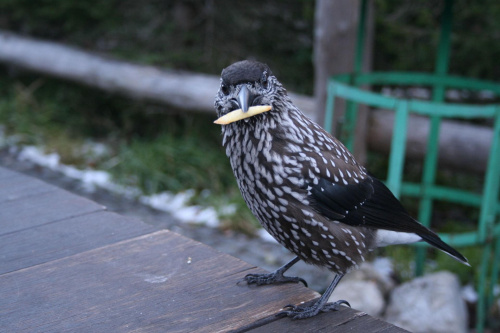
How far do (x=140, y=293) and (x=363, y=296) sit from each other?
249 centimetres

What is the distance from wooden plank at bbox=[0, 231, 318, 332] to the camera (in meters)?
1.66

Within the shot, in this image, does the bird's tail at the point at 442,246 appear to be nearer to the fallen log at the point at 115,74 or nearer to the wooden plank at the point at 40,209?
the wooden plank at the point at 40,209

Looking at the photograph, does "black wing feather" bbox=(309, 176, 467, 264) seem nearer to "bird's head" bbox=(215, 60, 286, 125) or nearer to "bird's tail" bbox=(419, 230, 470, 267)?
"bird's tail" bbox=(419, 230, 470, 267)

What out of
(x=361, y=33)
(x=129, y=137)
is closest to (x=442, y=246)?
(x=361, y=33)

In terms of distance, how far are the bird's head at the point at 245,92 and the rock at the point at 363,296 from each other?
2.12m

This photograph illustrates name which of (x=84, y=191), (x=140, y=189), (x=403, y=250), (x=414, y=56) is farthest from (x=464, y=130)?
(x=84, y=191)

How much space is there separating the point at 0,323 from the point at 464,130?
4001 mm

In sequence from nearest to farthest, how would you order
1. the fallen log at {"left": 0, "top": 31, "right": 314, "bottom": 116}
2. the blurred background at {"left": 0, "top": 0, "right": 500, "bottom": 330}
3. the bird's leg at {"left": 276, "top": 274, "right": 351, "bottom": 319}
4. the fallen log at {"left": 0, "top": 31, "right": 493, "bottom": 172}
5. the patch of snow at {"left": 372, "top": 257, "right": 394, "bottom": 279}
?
the bird's leg at {"left": 276, "top": 274, "right": 351, "bottom": 319} < the patch of snow at {"left": 372, "top": 257, "right": 394, "bottom": 279} < the fallen log at {"left": 0, "top": 31, "right": 493, "bottom": 172} < the blurred background at {"left": 0, "top": 0, "right": 500, "bottom": 330} < the fallen log at {"left": 0, "top": 31, "right": 314, "bottom": 116}

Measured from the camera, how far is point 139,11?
25.4ft

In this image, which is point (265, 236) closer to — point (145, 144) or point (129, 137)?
point (145, 144)

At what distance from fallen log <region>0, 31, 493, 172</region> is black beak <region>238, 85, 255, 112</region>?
10.1 ft

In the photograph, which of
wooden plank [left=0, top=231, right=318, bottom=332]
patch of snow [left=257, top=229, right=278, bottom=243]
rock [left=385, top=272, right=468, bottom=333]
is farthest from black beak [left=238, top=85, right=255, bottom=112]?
patch of snow [left=257, top=229, right=278, bottom=243]

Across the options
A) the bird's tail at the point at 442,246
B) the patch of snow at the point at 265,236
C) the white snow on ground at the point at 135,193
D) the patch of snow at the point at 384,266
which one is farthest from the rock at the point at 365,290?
the white snow on ground at the point at 135,193

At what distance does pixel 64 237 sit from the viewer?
2111 millimetres
